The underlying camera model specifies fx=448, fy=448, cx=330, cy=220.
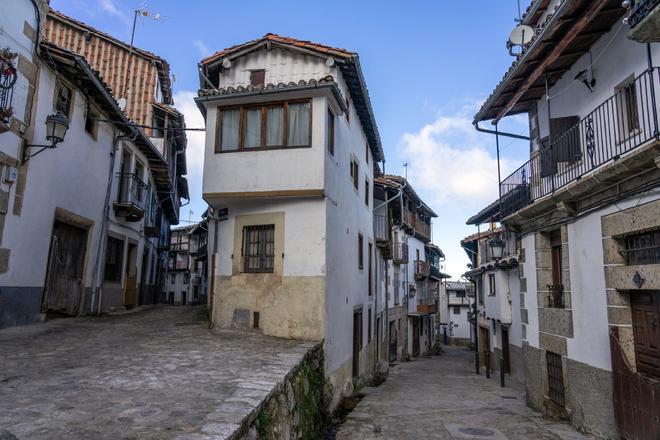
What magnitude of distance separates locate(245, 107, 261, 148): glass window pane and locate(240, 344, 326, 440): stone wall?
4.89 meters

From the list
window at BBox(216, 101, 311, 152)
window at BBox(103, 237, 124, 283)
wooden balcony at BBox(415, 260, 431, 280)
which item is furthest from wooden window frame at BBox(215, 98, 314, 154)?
wooden balcony at BBox(415, 260, 431, 280)

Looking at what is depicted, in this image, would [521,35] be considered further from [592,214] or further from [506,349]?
[506,349]

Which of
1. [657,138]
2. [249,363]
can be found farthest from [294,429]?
[657,138]

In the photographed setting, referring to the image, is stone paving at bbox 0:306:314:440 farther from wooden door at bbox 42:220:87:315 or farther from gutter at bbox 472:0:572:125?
gutter at bbox 472:0:572:125

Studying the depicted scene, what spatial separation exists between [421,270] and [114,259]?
2324 centimetres

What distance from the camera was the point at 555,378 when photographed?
1011cm

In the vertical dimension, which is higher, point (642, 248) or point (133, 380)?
point (642, 248)

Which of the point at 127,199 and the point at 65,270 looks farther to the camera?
the point at 127,199

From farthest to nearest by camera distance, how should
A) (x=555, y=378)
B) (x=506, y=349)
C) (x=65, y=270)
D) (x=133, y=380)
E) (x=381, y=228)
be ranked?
1. (x=381, y=228)
2. (x=506, y=349)
3. (x=65, y=270)
4. (x=555, y=378)
5. (x=133, y=380)

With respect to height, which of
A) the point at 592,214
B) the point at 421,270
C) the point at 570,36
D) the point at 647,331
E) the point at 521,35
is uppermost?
the point at 521,35

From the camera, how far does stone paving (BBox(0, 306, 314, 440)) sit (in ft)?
12.9

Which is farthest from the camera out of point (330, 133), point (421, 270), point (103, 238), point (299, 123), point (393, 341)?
point (421, 270)

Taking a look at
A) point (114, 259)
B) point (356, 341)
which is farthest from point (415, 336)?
point (114, 259)

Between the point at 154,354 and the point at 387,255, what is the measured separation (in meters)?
15.0
